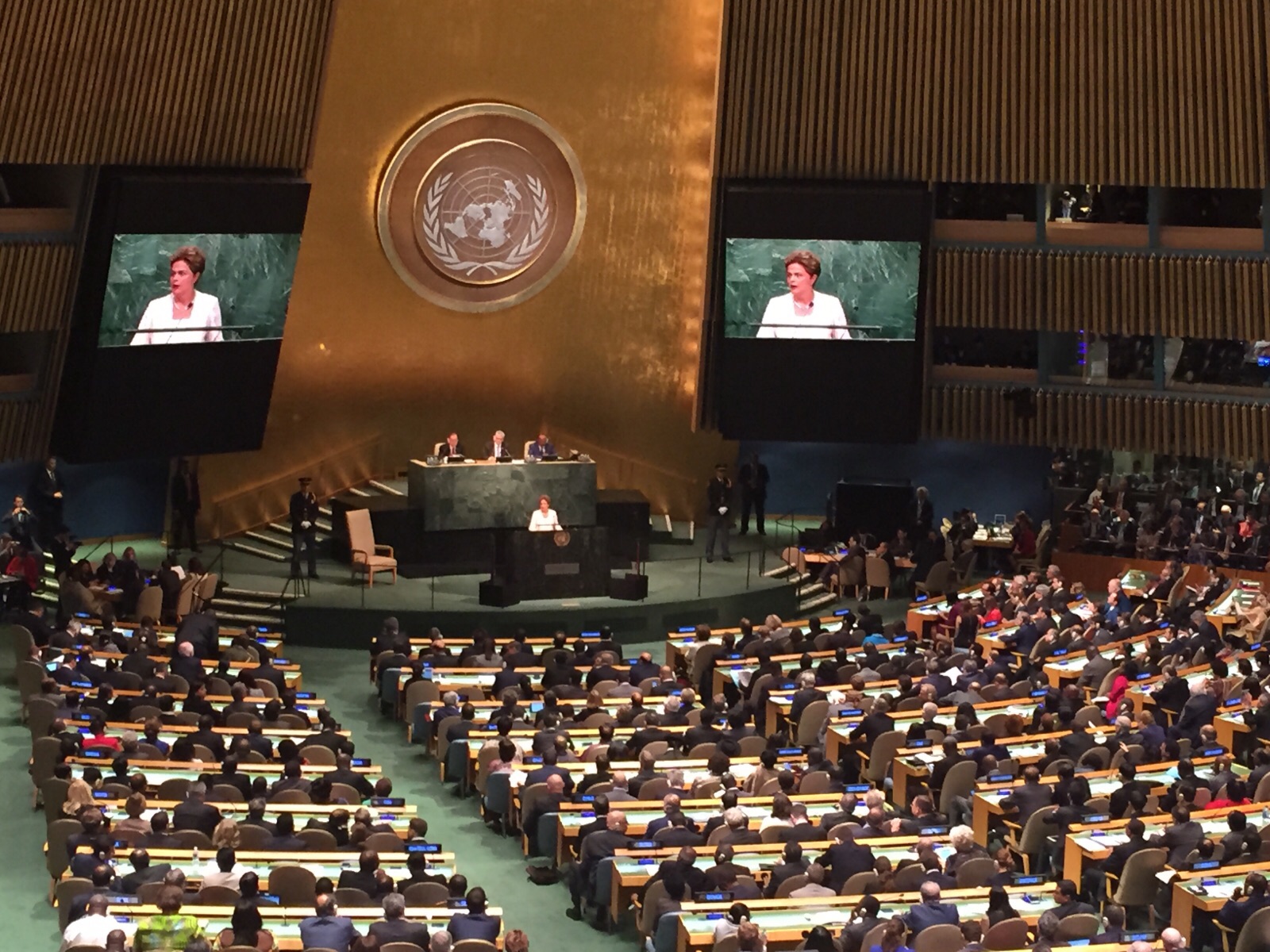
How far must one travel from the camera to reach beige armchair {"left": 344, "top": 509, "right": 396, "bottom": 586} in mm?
25638

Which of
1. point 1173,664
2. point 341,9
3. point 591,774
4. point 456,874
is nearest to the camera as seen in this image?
point 456,874

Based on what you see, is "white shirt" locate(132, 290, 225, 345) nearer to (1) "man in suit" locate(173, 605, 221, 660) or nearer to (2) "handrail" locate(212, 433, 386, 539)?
(2) "handrail" locate(212, 433, 386, 539)

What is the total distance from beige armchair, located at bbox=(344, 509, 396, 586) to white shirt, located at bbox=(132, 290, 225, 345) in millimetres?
2770

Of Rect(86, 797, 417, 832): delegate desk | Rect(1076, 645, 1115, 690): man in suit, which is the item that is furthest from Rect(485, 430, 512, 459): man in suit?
Rect(86, 797, 417, 832): delegate desk

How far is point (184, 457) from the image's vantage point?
89.6 feet

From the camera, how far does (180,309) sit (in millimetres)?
24766

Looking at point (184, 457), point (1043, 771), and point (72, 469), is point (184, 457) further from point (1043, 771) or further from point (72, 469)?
point (1043, 771)

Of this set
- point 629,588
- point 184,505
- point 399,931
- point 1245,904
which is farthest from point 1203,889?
point 184,505

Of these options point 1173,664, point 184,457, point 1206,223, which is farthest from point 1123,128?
point 184,457

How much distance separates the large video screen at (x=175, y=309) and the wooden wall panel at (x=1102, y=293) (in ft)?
29.2

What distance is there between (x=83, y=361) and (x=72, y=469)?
352 cm

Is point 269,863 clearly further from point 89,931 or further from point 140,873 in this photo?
point 89,931

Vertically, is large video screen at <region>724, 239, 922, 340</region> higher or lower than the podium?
higher

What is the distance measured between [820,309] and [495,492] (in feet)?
15.8
